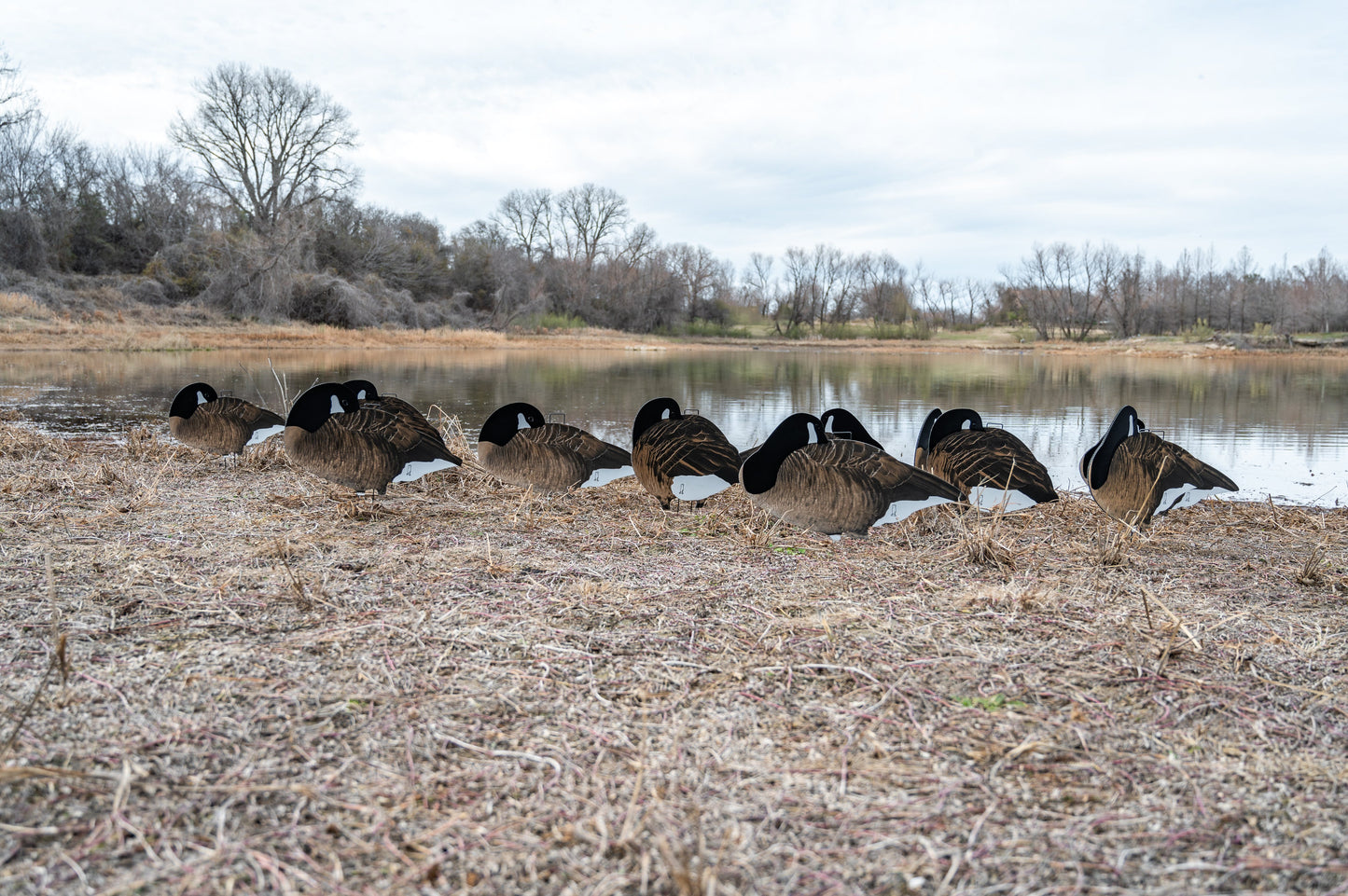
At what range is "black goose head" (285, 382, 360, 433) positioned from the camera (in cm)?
534

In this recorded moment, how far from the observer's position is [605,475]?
560 centimetres

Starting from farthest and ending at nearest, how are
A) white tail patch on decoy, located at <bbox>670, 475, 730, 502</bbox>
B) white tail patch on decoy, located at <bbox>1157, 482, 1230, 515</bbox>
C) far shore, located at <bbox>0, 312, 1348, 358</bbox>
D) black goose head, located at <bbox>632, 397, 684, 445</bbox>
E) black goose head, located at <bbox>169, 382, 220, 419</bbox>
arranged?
far shore, located at <bbox>0, 312, 1348, 358</bbox>
black goose head, located at <bbox>169, 382, 220, 419</bbox>
black goose head, located at <bbox>632, 397, 684, 445</bbox>
white tail patch on decoy, located at <bbox>670, 475, 730, 502</bbox>
white tail patch on decoy, located at <bbox>1157, 482, 1230, 515</bbox>

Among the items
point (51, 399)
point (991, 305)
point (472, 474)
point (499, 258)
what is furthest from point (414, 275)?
point (991, 305)

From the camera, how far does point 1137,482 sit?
5.01 meters

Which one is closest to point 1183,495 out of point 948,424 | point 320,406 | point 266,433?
point 948,424

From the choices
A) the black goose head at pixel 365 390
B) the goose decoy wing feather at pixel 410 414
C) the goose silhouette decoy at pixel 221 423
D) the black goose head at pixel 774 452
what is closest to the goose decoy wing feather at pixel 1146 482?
the black goose head at pixel 774 452

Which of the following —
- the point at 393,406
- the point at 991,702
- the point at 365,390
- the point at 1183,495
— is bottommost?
the point at 991,702

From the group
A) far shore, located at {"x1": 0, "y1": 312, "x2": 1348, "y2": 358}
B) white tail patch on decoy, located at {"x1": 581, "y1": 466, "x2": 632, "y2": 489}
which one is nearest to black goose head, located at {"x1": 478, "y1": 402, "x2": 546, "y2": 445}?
white tail patch on decoy, located at {"x1": 581, "y1": 466, "x2": 632, "y2": 489}

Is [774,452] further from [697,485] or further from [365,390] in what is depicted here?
[365,390]

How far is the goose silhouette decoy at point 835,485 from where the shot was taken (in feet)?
14.3

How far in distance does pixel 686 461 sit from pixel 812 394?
14034 mm

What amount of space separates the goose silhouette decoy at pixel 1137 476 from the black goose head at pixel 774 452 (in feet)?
5.77

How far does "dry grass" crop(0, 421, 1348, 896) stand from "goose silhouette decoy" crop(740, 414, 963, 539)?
29 cm

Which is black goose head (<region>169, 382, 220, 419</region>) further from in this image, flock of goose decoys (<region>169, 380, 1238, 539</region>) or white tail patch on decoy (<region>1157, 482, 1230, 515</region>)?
white tail patch on decoy (<region>1157, 482, 1230, 515</region>)
